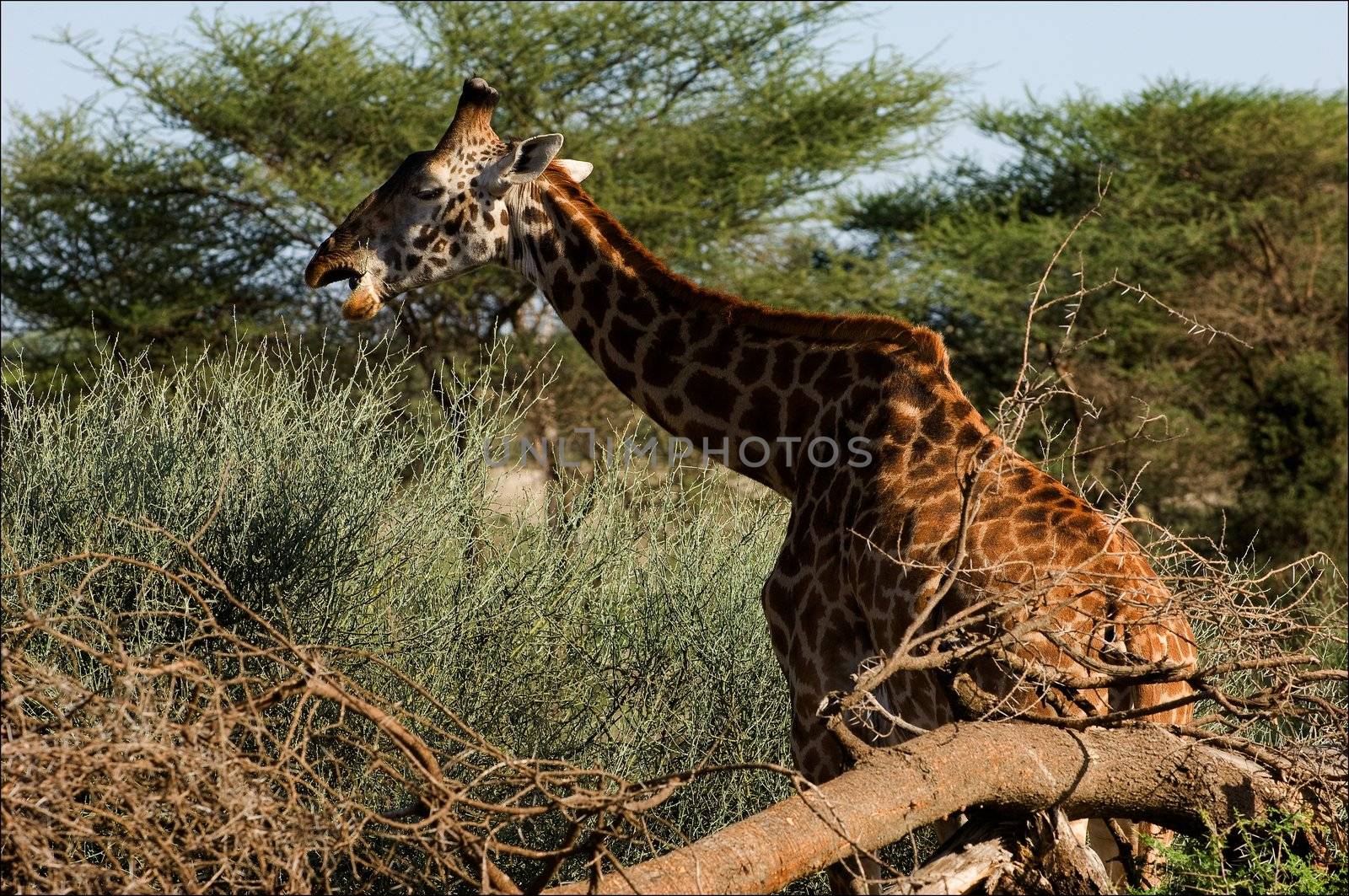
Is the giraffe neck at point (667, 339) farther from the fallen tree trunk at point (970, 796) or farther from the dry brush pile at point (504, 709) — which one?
the fallen tree trunk at point (970, 796)

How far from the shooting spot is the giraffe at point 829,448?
10.3 ft

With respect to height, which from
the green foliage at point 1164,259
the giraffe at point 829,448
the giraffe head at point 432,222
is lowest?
the green foliage at point 1164,259

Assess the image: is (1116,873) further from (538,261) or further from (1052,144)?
(1052,144)

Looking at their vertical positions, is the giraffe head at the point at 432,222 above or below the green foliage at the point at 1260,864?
above

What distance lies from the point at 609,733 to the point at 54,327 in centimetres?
1069

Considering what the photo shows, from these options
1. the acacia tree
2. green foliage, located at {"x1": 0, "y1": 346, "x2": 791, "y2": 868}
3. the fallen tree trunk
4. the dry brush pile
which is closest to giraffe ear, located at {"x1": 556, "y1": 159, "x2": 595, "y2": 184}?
green foliage, located at {"x1": 0, "y1": 346, "x2": 791, "y2": 868}

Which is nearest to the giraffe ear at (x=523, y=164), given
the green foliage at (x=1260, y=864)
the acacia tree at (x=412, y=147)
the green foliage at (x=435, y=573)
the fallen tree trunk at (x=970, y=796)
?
the green foliage at (x=435, y=573)

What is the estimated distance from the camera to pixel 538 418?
42.5ft

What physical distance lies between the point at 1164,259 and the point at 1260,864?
45.8 ft

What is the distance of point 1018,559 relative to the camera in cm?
323

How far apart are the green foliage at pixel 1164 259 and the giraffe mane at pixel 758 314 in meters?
9.78

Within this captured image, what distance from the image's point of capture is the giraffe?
3.15 meters

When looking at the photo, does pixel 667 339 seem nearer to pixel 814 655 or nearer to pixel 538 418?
pixel 814 655

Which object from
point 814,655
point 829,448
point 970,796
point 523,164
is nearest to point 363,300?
point 523,164
